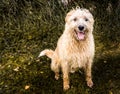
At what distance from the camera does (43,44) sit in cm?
724

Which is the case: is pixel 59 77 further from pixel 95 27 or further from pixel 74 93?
pixel 95 27

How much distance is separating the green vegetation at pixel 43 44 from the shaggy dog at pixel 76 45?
0.36m

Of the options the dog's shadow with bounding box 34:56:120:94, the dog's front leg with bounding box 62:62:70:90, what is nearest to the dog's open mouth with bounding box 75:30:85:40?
the dog's front leg with bounding box 62:62:70:90

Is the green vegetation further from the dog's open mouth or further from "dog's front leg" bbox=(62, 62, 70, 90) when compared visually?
the dog's open mouth

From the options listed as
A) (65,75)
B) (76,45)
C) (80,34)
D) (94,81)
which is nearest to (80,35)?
(80,34)

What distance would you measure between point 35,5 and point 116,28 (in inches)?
76.0

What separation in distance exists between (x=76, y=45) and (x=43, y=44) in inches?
76.1

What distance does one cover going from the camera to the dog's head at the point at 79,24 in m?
5.09

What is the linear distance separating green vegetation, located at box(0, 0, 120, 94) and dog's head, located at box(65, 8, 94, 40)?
1.07 m

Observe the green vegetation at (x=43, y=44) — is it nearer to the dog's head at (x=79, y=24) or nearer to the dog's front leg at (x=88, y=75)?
the dog's front leg at (x=88, y=75)

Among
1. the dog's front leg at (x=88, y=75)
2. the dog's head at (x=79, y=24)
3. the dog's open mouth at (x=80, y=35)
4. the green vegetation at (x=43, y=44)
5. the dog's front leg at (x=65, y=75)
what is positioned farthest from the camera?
the green vegetation at (x=43, y=44)

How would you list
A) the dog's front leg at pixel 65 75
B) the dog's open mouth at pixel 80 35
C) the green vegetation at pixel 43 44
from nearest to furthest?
the dog's open mouth at pixel 80 35
the dog's front leg at pixel 65 75
the green vegetation at pixel 43 44

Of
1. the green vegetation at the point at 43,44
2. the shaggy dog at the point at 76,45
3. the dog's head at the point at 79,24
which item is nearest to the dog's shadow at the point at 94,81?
the green vegetation at the point at 43,44

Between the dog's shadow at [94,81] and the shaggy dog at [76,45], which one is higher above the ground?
the shaggy dog at [76,45]
